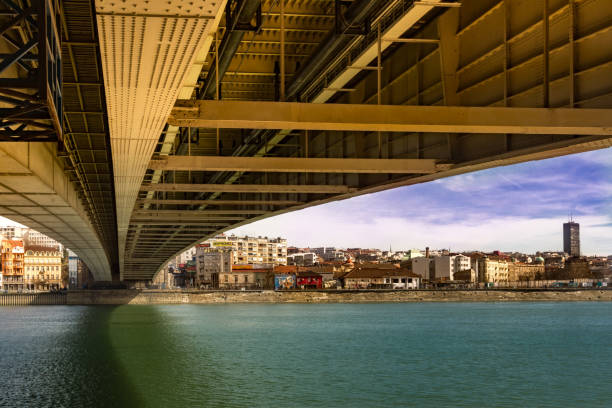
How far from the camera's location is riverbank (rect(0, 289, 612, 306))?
414ft

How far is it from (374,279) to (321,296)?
27.0 meters

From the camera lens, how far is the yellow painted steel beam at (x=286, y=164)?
2145cm

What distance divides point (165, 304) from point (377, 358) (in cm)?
9422

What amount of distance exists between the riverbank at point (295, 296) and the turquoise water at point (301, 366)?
53128 mm

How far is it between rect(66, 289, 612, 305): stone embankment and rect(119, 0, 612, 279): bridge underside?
106092 mm

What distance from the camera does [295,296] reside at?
148000mm

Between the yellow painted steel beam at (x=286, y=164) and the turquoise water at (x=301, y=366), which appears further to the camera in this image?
the turquoise water at (x=301, y=366)

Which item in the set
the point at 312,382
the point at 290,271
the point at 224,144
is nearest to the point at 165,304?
the point at 290,271

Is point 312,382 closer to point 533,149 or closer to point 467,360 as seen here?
point 467,360

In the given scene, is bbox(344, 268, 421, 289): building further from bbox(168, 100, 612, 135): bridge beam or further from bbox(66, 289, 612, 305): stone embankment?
bbox(168, 100, 612, 135): bridge beam

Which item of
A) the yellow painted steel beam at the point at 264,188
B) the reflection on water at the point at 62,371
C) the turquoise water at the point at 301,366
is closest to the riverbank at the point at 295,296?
the turquoise water at the point at 301,366

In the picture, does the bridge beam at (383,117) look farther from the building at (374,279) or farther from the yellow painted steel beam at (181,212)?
the building at (374,279)

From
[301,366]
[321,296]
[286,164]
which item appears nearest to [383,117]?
[286,164]

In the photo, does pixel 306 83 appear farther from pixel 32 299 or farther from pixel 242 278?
pixel 242 278
